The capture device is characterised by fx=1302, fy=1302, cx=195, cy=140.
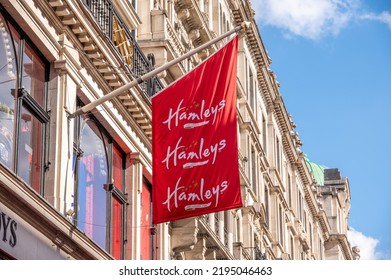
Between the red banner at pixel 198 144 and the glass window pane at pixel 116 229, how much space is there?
13.4 feet

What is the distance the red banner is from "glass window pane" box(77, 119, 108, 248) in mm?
2066

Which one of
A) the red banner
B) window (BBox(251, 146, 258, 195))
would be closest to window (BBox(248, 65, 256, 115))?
window (BBox(251, 146, 258, 195))

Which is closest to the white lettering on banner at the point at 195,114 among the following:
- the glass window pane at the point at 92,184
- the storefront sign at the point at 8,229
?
the glass window pane at the point at 92,184

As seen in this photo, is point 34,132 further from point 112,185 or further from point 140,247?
point 140,247

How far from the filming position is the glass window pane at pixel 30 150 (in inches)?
946

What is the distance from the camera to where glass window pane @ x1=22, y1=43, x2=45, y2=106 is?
80.0 feet

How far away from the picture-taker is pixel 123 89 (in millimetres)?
26094

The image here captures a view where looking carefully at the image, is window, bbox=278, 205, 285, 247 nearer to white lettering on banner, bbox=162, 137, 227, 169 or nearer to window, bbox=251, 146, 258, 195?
window, bbox=251, 146, 258, 195

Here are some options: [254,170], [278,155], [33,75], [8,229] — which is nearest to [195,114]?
[33,75]

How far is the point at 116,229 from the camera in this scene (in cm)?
2995

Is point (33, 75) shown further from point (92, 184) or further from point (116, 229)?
point (116, 229)

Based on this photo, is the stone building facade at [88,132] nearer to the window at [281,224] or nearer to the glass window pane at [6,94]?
the glass window pane at [6,94]

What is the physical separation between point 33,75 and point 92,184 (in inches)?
156

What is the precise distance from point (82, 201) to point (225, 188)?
11.9 ft
